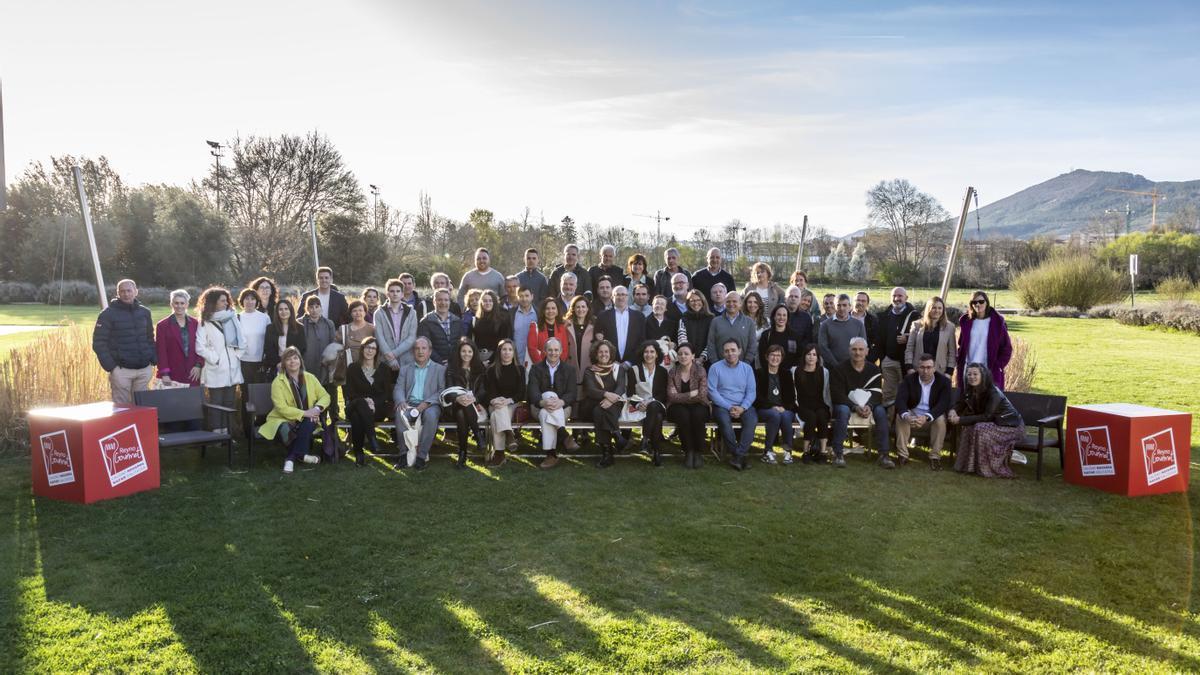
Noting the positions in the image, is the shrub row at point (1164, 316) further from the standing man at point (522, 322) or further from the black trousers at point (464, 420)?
the black trousers at point (464, 420)

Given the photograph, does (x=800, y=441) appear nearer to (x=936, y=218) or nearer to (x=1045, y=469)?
(x=1045, y=469)

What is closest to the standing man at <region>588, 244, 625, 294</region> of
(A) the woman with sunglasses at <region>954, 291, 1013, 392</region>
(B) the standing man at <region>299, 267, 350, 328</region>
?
(B) the standing man at <region>299, 267, 350, 328</region>

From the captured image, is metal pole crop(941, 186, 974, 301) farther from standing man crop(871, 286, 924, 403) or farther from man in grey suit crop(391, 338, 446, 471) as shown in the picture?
man in grey suit crop(391, 338, 446, 471)

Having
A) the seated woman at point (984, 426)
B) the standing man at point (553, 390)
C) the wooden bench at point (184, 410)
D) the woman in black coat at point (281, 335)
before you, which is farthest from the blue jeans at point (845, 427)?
the wooden bench at point (184, 410)

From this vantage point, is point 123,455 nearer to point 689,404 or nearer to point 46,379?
point 46,379

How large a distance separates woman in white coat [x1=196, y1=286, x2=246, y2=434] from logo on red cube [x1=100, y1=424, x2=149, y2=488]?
112 cm

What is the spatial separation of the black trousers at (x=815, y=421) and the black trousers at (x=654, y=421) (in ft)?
4.65

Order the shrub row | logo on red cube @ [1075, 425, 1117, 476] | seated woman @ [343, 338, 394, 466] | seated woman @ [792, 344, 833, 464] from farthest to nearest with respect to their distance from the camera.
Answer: the shrub row < seated woman @ [792, 344, 833, 464] < seated woman @ [343, 338, 394, 466] < logo on red cube @ [1075, 425, 1117, 476]

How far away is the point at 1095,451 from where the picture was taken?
245 inches

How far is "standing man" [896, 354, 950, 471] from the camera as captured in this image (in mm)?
6980

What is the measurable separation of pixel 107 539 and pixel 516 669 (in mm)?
3293

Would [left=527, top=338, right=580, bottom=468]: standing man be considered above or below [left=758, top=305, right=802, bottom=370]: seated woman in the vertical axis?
below

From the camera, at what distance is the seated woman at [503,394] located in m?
6.99

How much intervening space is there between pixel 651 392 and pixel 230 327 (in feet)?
13.8
